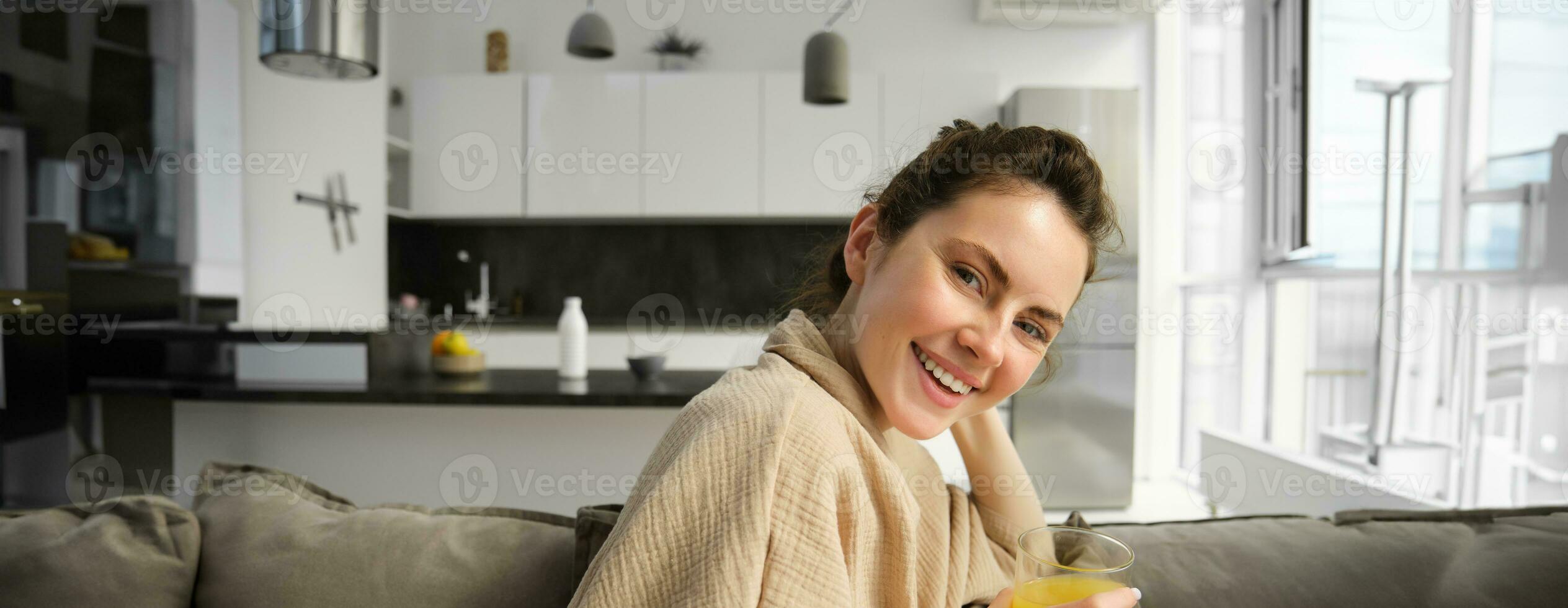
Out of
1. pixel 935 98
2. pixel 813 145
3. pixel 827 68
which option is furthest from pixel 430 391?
pixel 935 98

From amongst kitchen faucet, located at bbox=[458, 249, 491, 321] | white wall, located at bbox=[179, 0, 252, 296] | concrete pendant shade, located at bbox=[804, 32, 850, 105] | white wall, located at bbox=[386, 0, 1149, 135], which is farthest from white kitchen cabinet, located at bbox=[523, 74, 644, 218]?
concrete pendant shade, located at bbox=[804, 32, 850, 105]

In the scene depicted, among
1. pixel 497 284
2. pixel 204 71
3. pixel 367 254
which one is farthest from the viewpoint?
pixel 497 284

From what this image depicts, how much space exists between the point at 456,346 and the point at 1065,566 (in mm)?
2201

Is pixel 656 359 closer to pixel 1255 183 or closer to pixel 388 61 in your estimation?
pixel 1255 183

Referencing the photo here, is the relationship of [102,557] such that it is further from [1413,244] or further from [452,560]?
[1413,244]

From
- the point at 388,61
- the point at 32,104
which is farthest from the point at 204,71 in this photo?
the point at 388,61

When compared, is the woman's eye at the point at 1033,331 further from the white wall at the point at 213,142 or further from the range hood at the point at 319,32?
the white wall at the point at 213,142

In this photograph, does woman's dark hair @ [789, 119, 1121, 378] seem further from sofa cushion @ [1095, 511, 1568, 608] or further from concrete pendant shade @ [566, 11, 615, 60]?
concrete pendant shade @ [566, 11, 615, 60]

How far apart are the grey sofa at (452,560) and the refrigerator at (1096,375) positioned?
8.38 feet

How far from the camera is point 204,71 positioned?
10.0 feet

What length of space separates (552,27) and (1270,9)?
3461 millimetres

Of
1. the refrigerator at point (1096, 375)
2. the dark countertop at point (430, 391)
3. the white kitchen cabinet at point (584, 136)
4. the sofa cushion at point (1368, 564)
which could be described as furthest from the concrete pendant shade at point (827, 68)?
the sofa cushion at point (1368, 564)

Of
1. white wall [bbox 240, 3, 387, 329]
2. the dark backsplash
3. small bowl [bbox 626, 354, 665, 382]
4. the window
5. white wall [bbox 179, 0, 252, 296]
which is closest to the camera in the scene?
the window

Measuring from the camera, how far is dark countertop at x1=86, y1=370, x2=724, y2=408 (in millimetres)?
2098
